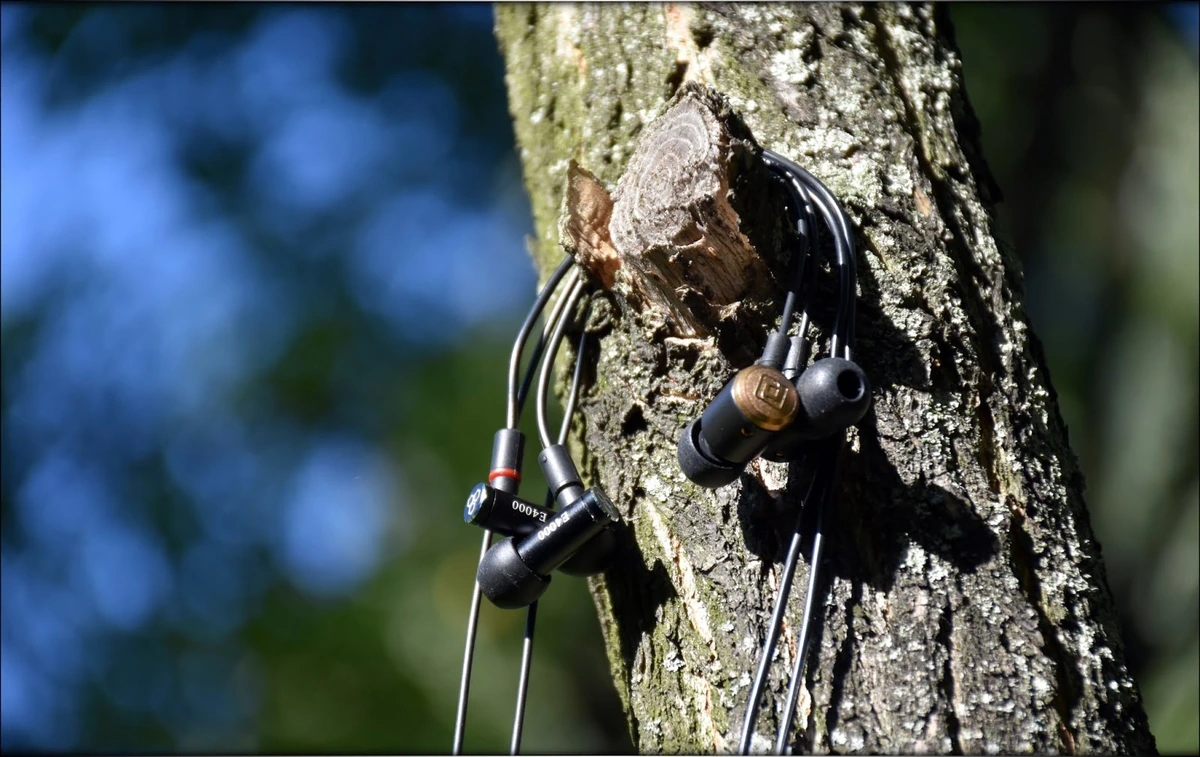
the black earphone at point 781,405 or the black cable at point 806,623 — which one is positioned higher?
the black earphone at point 781,405

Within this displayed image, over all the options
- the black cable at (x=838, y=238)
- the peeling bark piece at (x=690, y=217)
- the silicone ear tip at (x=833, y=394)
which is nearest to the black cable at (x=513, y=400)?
the peeling bark piece at (x=690, y=217)

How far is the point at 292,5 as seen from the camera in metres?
4.17

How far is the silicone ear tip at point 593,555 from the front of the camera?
1.13 meters

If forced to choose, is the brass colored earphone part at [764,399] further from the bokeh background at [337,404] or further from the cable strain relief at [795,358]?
the bokeh background at [337,404]

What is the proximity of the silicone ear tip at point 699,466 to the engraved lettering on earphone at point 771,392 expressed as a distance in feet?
0.26

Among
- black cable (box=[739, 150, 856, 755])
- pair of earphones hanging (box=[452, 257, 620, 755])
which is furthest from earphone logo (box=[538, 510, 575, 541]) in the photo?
black cable (box=[739, 150, 856, 755])

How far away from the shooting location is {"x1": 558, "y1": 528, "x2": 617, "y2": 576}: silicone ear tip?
1132 mm

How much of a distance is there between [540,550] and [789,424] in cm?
31

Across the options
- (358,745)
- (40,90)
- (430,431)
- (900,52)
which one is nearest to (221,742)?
(358,745)

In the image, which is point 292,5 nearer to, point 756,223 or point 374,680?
point 374,680

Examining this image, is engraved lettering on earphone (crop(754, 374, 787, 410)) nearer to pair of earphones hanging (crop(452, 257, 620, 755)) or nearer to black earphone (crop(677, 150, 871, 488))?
black earphone (crop(677, 150, 871, 488))

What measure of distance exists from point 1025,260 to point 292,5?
3.21 metres

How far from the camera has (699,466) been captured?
3.21 ft

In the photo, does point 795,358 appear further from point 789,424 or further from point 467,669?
point 467,669
